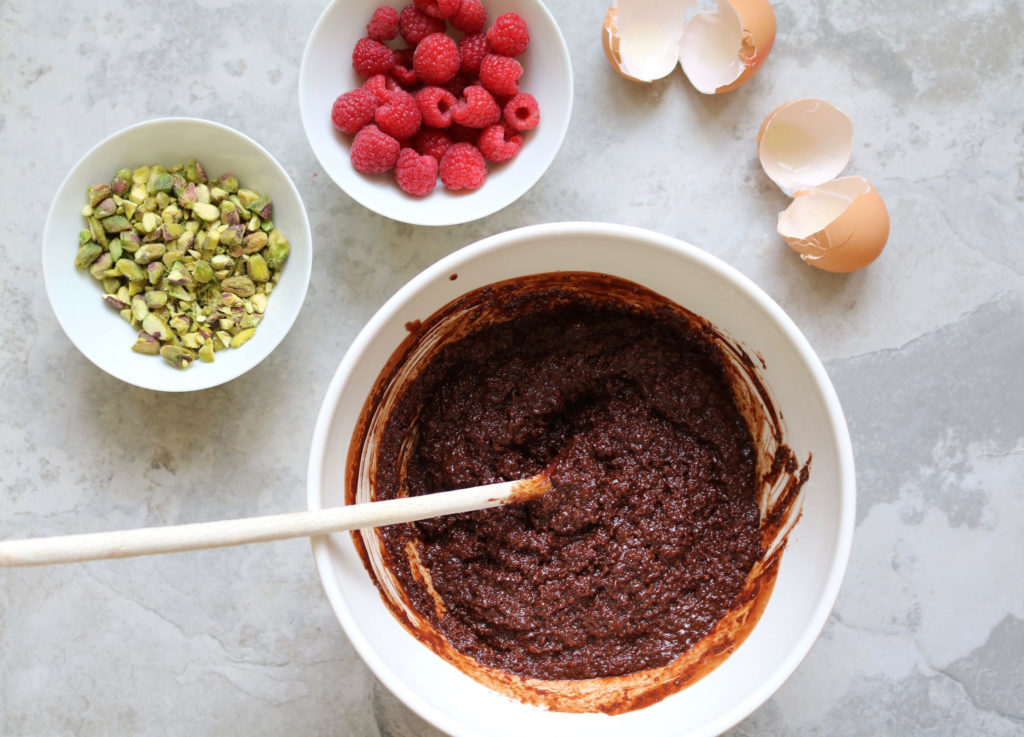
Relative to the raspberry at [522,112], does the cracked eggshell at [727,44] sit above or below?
above

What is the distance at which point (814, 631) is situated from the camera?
1.35 metres

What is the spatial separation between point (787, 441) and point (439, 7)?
1122mm

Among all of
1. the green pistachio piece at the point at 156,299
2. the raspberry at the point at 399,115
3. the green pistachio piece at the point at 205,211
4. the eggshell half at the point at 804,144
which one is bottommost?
the green pistachio piece at the point at 156,299

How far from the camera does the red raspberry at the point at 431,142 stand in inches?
66.7

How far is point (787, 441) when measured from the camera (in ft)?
4.96

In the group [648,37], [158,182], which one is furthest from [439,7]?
[158,182]

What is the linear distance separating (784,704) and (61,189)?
1.89 metres

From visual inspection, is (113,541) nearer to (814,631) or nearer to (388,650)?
(388,650)

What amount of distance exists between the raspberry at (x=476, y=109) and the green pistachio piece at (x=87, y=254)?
81 cm

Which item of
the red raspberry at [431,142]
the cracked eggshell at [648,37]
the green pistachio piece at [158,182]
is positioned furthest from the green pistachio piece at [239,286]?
the cracked eggshell at [648,37]

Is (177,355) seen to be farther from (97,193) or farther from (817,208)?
(817,208)

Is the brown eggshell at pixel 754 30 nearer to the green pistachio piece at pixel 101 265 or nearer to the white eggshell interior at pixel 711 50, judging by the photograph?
the white eggshell interior at pixel 711 50

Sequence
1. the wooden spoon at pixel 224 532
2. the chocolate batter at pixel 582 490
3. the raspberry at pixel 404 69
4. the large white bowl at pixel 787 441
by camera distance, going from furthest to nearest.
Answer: the raspberry at pixel 404 69 < the chocolate batter at pixel 582 490 < the large white bowl at pixel 787 441 < the wooden spoon at pixel 224 532

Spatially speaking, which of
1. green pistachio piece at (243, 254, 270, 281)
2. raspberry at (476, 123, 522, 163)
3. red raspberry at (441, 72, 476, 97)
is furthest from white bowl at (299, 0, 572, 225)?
green pistachio piece at (243, 254, 270, 281)
